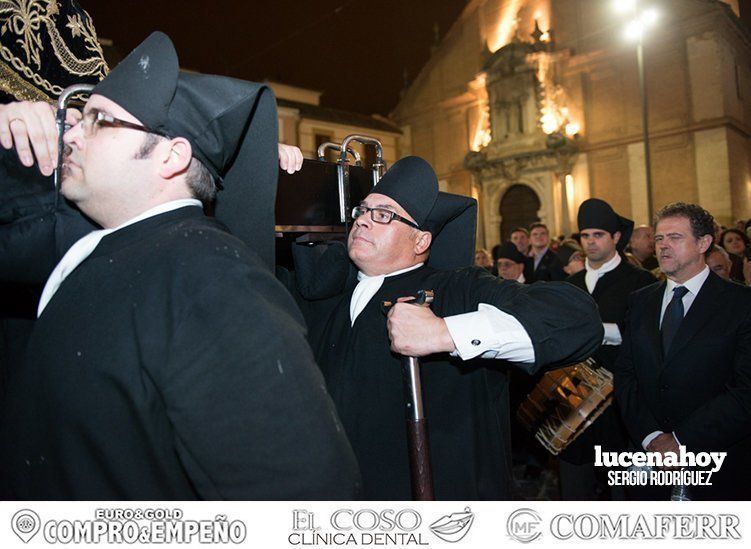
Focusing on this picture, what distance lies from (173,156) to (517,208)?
847 inches

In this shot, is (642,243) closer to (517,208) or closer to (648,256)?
(648,256)

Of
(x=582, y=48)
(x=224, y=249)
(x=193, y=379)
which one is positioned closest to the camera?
(x=193, y=379)

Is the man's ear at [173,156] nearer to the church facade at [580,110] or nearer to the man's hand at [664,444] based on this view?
the man's hand at [664,444]

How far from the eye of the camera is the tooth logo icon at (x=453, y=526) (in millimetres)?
1749

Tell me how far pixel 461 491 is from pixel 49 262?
4.73 feet

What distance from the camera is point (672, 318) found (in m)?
3.05

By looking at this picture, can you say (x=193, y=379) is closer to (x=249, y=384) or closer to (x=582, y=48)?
(x=249, y=384)

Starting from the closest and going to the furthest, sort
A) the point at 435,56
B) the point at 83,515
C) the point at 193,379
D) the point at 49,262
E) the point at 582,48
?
the point at 193,379 < the point at 83,515 < the point at 49,262 < the point at 582,48 < the point at 435,56

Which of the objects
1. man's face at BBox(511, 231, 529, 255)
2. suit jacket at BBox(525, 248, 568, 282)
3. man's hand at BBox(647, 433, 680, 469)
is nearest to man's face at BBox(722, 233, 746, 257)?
suit jacket at BBox(525, 248, 568, 282)

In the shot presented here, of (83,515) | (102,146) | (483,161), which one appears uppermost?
(483,161)

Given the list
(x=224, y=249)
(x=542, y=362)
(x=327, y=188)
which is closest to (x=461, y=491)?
(x=542, y=362)

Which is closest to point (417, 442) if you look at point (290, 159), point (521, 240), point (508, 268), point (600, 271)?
point (290, 159)

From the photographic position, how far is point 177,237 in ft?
3.85

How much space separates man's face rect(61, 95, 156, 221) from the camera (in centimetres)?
125
